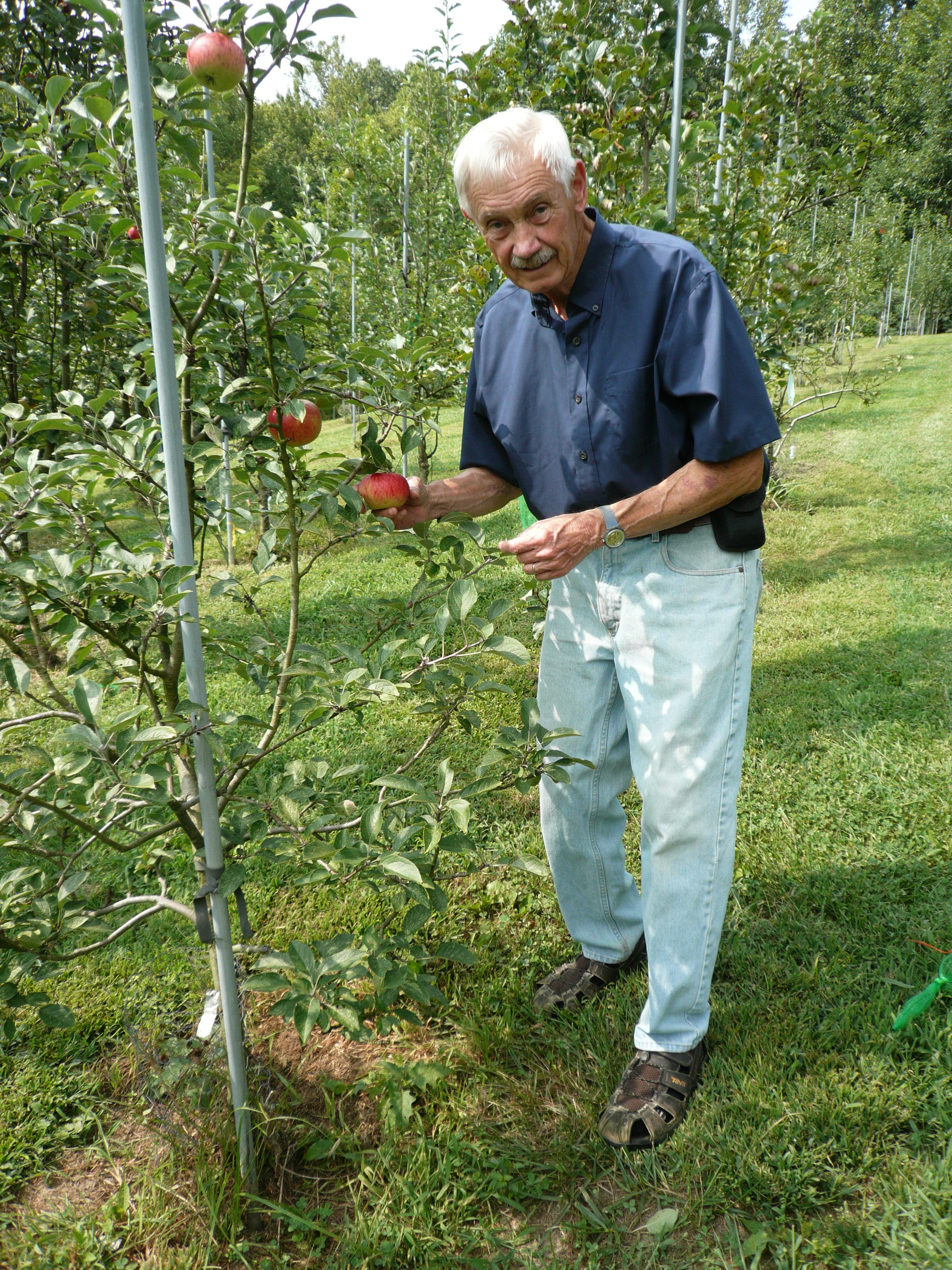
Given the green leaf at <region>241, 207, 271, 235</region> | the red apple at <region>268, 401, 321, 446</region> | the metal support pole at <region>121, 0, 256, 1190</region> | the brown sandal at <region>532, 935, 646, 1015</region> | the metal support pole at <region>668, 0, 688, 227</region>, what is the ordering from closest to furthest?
the metal support pole at <region>121, 0, 256, 1190</region>, the green leaf at <region>241, 207, 271, 235</region>, the red apple at <region>268, 401, 321, 446</region>, the brown sandal at <region>532, 935, 646, 1015</region>, the metal support pole at <region>668, 0, 688, 227</region>

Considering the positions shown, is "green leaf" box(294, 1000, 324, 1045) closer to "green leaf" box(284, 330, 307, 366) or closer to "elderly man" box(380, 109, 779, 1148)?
"elderly man" box(380, 109, 779, 1148)

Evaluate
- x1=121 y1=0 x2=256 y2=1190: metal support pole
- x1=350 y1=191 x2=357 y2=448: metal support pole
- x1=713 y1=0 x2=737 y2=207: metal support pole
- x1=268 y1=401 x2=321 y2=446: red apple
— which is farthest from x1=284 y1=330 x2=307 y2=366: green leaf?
x1=350 y1=191 x2=357 y2=448: metal support pole

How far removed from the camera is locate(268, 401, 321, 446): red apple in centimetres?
155

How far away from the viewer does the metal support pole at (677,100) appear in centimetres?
279

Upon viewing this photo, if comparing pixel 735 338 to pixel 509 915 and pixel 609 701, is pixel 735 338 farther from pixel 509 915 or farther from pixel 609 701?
pixel 509 915

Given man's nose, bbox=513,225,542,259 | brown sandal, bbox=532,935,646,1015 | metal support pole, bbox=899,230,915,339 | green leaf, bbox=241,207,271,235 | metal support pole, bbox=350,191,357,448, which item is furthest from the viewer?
metal support pole, bbox=899,230,915,339

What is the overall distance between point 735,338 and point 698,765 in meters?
0.82

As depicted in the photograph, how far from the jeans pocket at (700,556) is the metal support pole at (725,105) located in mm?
3547

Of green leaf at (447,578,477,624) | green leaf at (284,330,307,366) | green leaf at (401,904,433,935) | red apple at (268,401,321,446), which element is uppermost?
green leaf at (284,330,307,366)

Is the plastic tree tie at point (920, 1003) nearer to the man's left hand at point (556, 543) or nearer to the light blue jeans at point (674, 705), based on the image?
the light blue jeans at point (674, 705)

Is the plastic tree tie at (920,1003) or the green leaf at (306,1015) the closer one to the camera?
the green leaf at (306,1015)

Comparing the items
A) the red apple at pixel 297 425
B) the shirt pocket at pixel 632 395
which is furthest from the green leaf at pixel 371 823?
the shirt pocket at pixel 632 395

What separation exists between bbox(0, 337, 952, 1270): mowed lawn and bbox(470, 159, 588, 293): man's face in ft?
5.46

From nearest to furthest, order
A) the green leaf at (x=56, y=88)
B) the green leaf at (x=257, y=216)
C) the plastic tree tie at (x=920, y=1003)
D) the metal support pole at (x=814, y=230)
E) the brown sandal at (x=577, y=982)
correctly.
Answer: the green leaf at (x=257, y=216)
the green leaf at (x=56, y=88)
the plastic tree tie at (x=920, y=1003)
the brown sandal at (x=577, y=982)
the metal support pole at (x=814, y=230)
